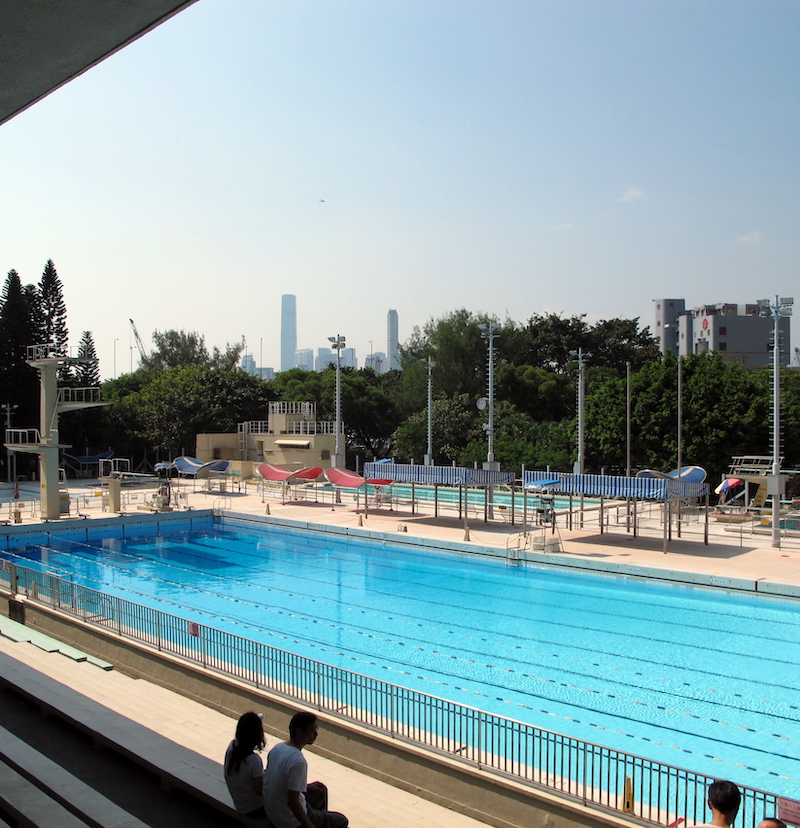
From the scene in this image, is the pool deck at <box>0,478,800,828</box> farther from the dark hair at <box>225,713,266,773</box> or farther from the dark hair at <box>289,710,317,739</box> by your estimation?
the dark hair at <box>289,710,317,739</box>

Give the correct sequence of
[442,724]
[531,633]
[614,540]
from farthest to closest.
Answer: [614,540], [531,633], [442,724]

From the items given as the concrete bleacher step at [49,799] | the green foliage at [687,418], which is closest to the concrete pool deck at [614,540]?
the green foliage at [687,418]

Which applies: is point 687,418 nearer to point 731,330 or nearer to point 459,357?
point 459,357

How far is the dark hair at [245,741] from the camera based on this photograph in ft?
16.5

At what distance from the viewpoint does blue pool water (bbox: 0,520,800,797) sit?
33.9 ft

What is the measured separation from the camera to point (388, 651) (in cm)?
1362

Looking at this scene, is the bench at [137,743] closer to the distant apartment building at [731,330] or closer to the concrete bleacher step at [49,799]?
the concrete bleacher step at [49,799]

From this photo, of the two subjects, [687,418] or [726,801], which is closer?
[726,801]

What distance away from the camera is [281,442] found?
44.1m

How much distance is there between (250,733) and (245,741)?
0.19ft

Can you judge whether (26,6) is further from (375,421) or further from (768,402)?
(375,421)

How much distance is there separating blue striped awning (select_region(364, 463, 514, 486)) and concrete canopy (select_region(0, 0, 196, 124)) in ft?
65.2

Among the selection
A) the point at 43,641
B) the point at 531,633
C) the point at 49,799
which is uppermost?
the point at 49,799

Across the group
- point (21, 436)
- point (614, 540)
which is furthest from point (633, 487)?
point (21, 436)
